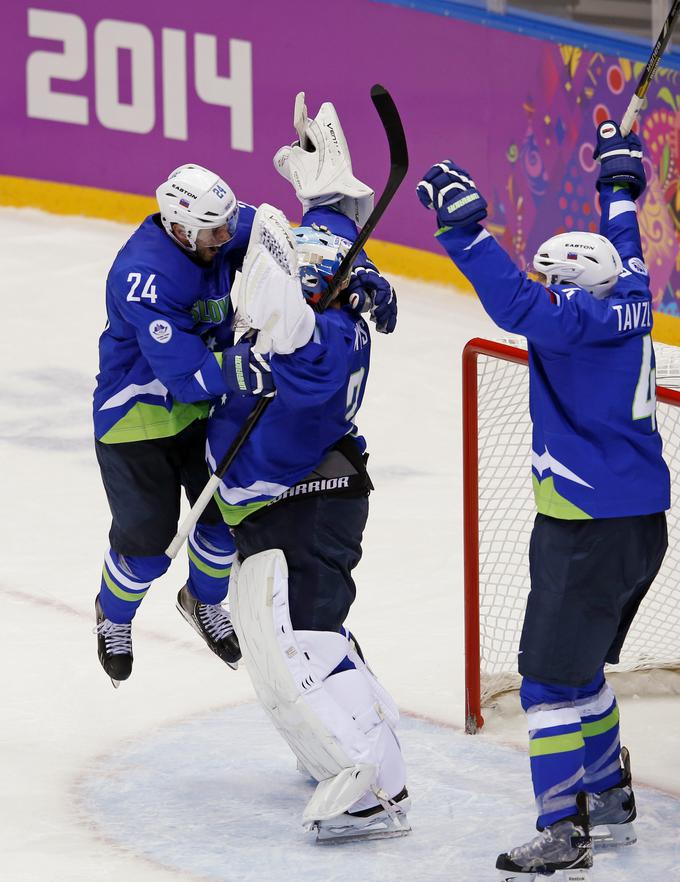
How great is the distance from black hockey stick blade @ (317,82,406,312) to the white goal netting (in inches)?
27.9

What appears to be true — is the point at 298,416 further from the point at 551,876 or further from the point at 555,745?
the point at 551,876

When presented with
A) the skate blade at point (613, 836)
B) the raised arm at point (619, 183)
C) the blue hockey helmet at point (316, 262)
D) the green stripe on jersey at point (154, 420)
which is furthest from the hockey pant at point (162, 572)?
the raised arm at point (619, 183)

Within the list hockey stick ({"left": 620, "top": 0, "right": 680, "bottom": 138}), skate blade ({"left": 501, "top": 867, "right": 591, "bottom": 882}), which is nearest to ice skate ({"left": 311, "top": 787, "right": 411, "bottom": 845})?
skate blade ({"left": 501, "top": 867, "right": 591, "bottom": 882})

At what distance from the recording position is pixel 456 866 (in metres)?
3.02

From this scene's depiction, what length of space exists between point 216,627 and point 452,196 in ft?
4.27

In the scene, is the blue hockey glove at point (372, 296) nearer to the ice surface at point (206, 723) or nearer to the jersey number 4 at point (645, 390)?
the jersey number 4 at point (645, 390)

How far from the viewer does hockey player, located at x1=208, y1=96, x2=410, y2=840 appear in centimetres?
310

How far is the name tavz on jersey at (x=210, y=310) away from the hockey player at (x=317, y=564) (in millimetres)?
264

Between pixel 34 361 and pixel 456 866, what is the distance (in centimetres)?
406

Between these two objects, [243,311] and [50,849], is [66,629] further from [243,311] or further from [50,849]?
[243,311]

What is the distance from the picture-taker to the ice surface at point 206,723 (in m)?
3.08

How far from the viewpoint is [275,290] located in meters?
2.94

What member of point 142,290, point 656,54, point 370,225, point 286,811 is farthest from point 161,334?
point 656,54

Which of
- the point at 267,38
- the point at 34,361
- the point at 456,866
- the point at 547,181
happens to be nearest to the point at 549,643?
the point at 456,866
